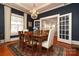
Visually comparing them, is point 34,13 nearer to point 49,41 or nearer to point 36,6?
point 36,6

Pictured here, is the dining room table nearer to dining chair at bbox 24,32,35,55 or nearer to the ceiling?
dining chair at bbox 24,32,35,55

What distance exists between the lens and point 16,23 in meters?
1.90

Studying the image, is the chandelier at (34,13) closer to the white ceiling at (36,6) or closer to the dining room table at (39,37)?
the white ceiling at (36,6)

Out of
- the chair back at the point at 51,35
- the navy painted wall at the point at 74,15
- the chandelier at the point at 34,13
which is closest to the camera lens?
the navy painted wall at the point at 74,15

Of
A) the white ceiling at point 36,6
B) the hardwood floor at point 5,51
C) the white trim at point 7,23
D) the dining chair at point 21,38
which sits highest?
the white ceiling at point 36,6

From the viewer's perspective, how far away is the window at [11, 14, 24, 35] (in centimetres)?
185

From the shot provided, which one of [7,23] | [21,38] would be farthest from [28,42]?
[7,23]

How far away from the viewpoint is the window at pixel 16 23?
1853mm

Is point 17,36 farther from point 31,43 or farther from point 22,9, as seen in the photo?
point 22,9

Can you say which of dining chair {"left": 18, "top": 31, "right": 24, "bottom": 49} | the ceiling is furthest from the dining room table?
the ceiling

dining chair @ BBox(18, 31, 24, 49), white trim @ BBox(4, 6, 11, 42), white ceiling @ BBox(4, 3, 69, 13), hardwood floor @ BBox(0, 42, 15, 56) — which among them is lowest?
hardwood floor @ BBox(0, 42, 15, 56)

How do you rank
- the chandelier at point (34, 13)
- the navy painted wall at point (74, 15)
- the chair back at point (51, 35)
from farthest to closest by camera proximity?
the chair back at point (51, 35)
the chandelier at point (34, 13)
the navy painted wall at point (74, 15)

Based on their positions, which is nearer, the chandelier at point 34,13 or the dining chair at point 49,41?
the chandelier at point 34,13

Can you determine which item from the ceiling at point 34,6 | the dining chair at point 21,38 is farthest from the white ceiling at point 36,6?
the dining chair at point 21,38
